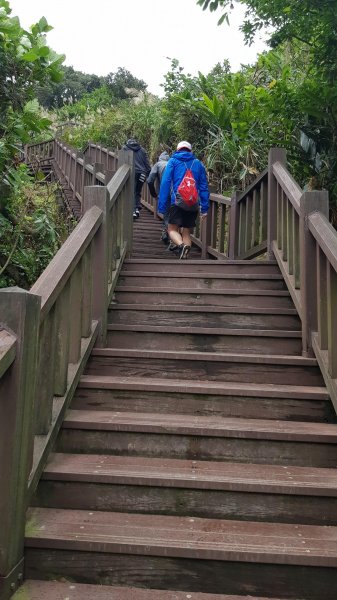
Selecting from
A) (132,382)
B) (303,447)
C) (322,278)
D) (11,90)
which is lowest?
(303,447)

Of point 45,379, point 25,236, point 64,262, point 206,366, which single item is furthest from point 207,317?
point 25,236

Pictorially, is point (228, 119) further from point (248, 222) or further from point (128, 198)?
point (128, 198)

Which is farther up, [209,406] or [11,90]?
[11,90]

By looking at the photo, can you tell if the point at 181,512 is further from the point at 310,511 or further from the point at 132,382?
the point at 132,382

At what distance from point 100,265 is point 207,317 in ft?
2.92

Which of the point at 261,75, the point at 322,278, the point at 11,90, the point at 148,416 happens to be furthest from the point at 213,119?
the point at 148,416

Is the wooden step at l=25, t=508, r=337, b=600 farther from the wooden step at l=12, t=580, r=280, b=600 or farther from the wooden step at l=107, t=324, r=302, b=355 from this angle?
the wooden step at l=107, t=324, r=302, b=355

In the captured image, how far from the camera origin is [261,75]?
10.8 meters

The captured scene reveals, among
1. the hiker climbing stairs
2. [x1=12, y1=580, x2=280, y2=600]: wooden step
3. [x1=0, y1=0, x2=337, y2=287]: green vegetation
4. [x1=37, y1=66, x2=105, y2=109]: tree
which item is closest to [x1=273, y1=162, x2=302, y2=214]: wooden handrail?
[x1=0, y1=0, x2=337, y2=287]: green vegetation

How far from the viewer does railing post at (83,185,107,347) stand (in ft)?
12.4

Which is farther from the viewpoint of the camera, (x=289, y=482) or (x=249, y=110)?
(x=249, y=110)

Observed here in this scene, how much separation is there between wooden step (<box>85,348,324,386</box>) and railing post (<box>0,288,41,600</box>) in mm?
1296

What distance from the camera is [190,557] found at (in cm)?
216

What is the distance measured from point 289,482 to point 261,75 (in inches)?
384
